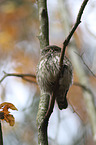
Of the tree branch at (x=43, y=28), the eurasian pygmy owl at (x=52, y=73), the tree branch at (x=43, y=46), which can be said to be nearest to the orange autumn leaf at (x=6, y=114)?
the tree branch at (x=43, y=46)

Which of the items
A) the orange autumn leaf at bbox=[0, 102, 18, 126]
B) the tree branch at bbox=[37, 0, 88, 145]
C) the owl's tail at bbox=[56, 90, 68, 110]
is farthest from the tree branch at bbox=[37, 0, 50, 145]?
the orange autumn leaf at bbox=[0, 102, 18, 126]

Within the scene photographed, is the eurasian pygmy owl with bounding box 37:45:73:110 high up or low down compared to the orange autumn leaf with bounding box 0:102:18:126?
up

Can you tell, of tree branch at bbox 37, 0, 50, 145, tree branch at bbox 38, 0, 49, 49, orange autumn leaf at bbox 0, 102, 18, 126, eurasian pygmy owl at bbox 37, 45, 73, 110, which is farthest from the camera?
tree branch at bbox 38, 0, 49, 49

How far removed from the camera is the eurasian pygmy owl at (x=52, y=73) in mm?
2133

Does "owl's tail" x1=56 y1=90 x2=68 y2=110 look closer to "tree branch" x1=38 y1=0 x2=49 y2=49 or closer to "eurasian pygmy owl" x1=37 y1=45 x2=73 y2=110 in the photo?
"eurasian pygmy owl" x1=37 y1=45 x2=73 y2=110

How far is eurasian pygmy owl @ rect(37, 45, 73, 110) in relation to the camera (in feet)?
7.00

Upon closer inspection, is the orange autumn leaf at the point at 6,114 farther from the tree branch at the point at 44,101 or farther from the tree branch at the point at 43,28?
the tree branch at the point at 43,28

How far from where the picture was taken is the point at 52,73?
84.4 inches

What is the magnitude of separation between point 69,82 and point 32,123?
3.55 m

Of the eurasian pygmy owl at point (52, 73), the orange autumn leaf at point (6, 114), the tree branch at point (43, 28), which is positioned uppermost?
the tree branch at point (43, 28)

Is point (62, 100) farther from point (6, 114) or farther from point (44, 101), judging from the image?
point (6, 114)

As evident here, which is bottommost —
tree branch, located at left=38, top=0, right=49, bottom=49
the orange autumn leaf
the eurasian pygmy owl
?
the orange autumn leaf

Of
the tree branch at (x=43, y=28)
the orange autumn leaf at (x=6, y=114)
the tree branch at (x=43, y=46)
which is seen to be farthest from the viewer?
the tree branch at (x=43, y=28)

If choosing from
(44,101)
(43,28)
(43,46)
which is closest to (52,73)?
(44,101)
